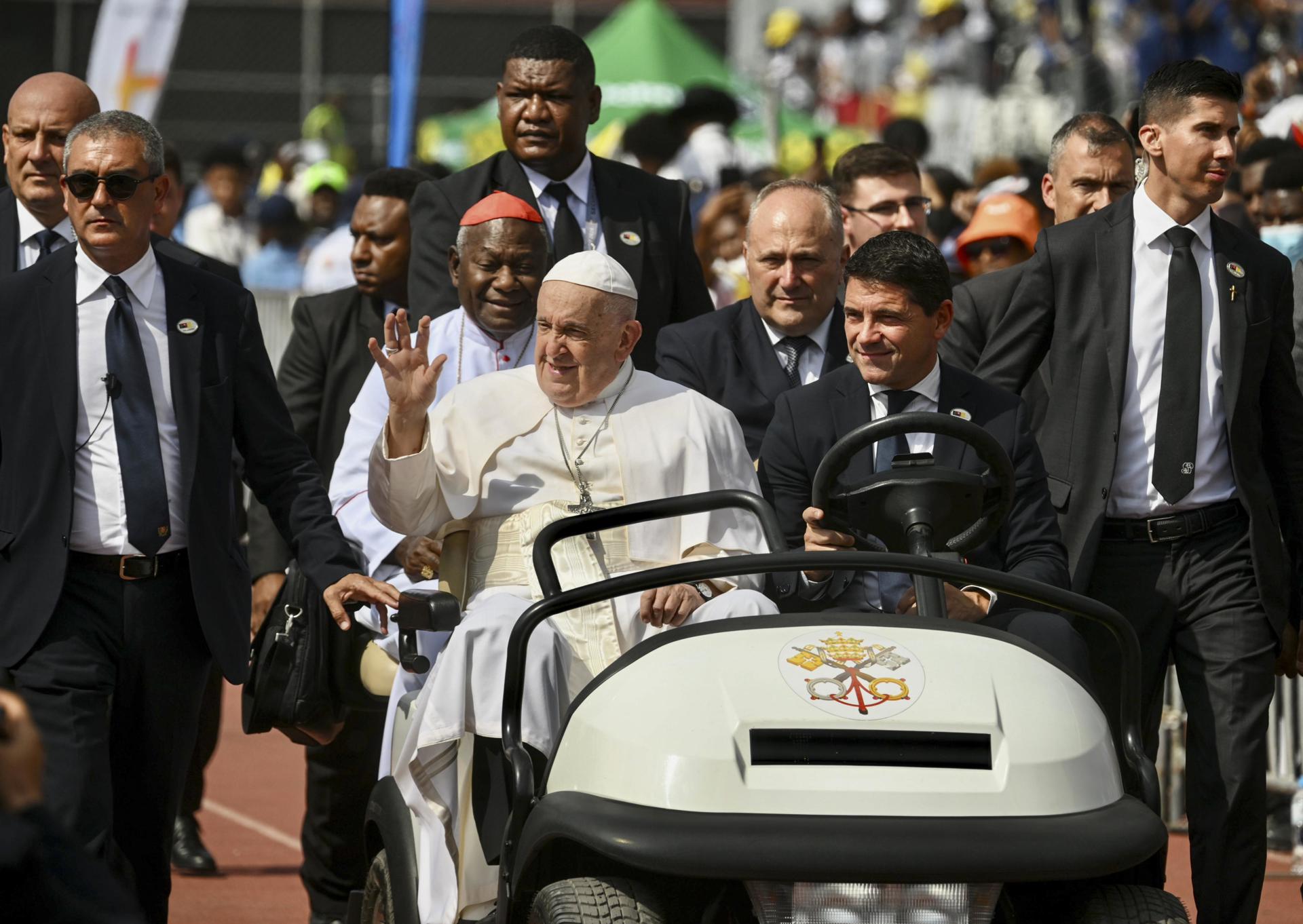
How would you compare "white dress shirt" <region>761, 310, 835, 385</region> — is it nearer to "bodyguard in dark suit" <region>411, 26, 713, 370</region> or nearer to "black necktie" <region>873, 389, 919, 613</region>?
"bodyguard in dark suit" <region>411, 26, 713, 370</region>

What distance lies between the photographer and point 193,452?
18.0 feet

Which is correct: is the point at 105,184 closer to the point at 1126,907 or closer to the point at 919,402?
the point at 919,402

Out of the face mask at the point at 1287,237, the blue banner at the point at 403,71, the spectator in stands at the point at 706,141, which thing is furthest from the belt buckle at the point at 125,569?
the blue banner at the point at 403,71

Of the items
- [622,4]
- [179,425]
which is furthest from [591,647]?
[622,4]

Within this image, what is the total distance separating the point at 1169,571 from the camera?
588cm

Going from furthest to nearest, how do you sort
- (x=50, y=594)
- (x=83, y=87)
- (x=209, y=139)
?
(x=209, y=139)
(x=83, y=87)
(x=50, y=594)

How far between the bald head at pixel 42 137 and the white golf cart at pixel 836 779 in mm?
2797

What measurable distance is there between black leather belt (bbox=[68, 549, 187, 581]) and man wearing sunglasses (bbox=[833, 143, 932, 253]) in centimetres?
336

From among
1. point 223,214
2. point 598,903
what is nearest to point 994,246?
point 598,903

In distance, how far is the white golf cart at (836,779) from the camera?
3.80 metres

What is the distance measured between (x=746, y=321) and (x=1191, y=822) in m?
2.01

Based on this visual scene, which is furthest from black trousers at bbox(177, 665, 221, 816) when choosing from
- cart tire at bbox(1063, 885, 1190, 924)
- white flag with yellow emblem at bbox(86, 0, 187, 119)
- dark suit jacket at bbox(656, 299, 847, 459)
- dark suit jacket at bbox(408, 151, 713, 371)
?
white flag with yellow emblem at bbox(86, 0, 187, 119)

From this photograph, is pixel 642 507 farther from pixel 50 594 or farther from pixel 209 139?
pixel 209 139

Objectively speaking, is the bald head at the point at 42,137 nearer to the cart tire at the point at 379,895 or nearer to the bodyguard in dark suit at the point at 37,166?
the bodyguard in dark suit at the point at 37,166
